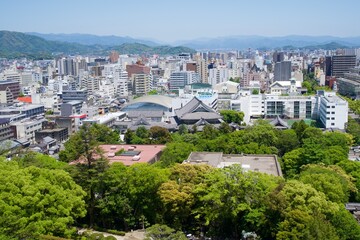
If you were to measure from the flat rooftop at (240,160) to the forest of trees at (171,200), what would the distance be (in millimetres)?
2701

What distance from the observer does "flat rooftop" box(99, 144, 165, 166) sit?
19.7 m

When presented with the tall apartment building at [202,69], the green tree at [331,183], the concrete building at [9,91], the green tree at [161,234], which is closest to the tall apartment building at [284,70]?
the tall apartment building at [202,69]

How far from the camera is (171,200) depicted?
12.8 m

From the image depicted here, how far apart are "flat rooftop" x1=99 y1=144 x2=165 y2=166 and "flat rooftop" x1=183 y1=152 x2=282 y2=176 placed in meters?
2.21

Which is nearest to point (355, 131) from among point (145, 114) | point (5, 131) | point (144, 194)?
point (145, 114)

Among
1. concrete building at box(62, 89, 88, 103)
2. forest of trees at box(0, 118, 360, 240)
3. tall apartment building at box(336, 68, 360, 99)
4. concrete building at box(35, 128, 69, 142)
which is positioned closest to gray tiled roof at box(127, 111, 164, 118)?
concrete building at box(35, 128, 69, 142)

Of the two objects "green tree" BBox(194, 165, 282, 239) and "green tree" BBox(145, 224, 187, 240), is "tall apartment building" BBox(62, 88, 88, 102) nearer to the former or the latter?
"green tree" BBox(194, 165, 282, 239)

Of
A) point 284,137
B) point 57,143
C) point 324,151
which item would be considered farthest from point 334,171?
point 57,143

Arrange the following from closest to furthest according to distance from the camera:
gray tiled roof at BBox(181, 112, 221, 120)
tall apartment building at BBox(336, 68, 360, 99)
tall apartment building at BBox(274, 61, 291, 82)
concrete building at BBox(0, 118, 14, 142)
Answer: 1. concrete building at BBox(0, 118, 14, 142)
2. gray tiled roof at BBox(181, 112, 221, 120)
3. tall apartment building at BBox(336, 68, 360, 99)
4. tall apartment building at BBox(274, 61, 291, 82)

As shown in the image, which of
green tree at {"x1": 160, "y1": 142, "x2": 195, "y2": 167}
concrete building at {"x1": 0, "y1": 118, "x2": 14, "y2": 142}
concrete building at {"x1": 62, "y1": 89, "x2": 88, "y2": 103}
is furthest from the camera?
concrete building at {"x1": 62, "y1": 89, "x2": 88, "y2": 103}

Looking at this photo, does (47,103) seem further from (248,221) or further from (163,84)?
(248,221)

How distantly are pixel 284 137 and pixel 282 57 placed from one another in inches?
3005

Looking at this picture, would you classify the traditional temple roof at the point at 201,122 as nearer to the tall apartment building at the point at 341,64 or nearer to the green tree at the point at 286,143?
the green tree at the point at 286,143

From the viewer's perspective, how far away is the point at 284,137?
2328 centimetres
